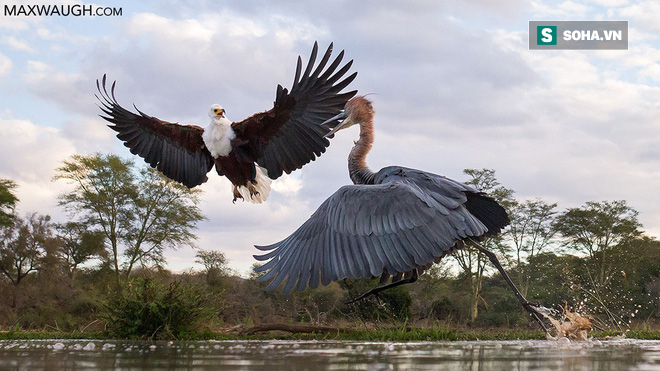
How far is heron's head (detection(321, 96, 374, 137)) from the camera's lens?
773cm

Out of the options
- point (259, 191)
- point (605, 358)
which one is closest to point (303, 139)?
point (259, 191)

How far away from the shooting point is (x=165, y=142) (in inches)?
416

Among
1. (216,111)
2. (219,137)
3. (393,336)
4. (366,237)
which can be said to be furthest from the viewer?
(216,111)

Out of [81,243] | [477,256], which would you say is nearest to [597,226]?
[477,256]

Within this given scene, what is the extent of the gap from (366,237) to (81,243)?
2423cm

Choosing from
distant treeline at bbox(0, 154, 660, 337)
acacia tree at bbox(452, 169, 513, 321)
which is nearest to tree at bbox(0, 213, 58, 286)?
distant treeline at bbox(0, 154, 660, 337)

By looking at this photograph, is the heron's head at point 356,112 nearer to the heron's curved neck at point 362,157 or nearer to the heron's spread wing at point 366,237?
the heron's curved neck at point 362,157

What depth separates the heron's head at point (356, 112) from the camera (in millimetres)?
7734

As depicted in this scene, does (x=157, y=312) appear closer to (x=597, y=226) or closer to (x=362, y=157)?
(x=362, y=157)

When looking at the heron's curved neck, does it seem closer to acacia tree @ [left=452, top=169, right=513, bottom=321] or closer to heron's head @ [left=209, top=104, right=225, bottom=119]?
heron's head @ [left=209, top=104, right=225, bottom=119]

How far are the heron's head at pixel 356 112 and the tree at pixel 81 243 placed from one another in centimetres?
2112

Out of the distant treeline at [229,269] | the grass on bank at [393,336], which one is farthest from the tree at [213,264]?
the grass on bank at [393,336]

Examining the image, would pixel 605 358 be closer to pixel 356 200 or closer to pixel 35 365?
pixel 356 200

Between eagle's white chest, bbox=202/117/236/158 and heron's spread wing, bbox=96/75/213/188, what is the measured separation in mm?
295
